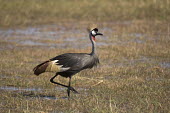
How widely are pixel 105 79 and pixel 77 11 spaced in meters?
12.0

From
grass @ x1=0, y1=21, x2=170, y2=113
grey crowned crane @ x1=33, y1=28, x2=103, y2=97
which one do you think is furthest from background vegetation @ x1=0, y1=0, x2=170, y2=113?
grey crowned crane @ x1=33, y1=28, x2=103, y2=97

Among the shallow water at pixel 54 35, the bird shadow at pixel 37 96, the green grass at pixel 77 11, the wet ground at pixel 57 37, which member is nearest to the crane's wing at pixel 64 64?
the bird shadow at pixel 37 96

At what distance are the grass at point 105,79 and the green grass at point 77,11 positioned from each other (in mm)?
3979

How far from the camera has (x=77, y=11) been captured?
21641 millimetres

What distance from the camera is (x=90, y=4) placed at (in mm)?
23406

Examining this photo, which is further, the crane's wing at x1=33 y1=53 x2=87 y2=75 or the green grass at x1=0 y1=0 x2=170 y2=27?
the green grass at x1=0 y1=0 x2=170 y2=27

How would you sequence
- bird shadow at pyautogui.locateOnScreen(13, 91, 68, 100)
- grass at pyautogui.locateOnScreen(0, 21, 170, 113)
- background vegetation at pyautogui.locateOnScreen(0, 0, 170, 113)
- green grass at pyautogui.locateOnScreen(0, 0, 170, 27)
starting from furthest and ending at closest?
green grass at pyautogui.locateOnScreen(0, 0, 170, 27) < bird shadow at pyautogui.locateOnScreen(13, 91, 68, 100) < background vegetation at pyautogui.locateOnScreen(0, 0, 170, 113) < grass at pyautogui.locateOnScreen(0, 21, 170, 113)

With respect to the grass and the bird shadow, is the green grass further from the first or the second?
the bird shadow

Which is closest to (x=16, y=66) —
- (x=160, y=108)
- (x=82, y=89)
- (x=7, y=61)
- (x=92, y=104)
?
(x=7, y=61)

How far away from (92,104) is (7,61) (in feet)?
16.4

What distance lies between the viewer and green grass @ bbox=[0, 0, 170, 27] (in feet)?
66.3

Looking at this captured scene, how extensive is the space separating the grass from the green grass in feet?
13.1

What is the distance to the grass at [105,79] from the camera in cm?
750

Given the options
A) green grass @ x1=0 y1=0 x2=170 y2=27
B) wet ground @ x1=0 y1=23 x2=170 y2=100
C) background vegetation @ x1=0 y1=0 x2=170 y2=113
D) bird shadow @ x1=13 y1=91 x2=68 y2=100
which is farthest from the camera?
green grass @ x1=0 y1=0 x2=170 y2=27
